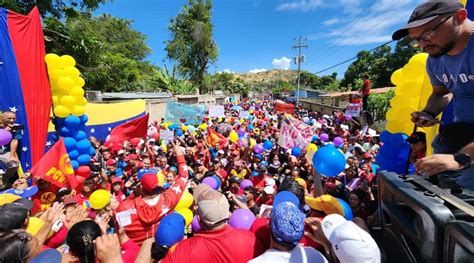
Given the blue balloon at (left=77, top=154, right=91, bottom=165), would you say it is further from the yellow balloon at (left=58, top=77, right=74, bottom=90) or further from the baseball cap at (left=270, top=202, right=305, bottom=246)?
the baseball cap at (left=270, top=202, right=305, bottom=246)

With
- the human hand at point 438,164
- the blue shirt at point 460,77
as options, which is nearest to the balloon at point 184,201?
the human hand at point 438,164

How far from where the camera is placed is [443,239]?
958 millimetres

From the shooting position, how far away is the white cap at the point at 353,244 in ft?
4.48

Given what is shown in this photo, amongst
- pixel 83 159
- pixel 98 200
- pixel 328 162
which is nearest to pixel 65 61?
pixel 83 159

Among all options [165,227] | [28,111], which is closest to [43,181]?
[28,111]

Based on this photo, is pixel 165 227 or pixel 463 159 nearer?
pixel 463 159

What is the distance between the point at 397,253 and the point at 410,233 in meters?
0.23

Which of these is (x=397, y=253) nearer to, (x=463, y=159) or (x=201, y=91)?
(x=463, y=159)

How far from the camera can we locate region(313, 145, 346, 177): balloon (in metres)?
3.80

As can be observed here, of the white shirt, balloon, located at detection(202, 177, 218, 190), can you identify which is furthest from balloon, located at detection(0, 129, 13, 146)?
the white shirt

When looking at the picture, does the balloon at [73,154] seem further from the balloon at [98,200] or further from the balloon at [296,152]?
the balloon at [296,152]

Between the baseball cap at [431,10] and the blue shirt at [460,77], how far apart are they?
0.25 metres

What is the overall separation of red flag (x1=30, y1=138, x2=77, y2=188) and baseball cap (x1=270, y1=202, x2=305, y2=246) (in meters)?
4.08

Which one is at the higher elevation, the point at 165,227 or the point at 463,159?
the point at 463,159
